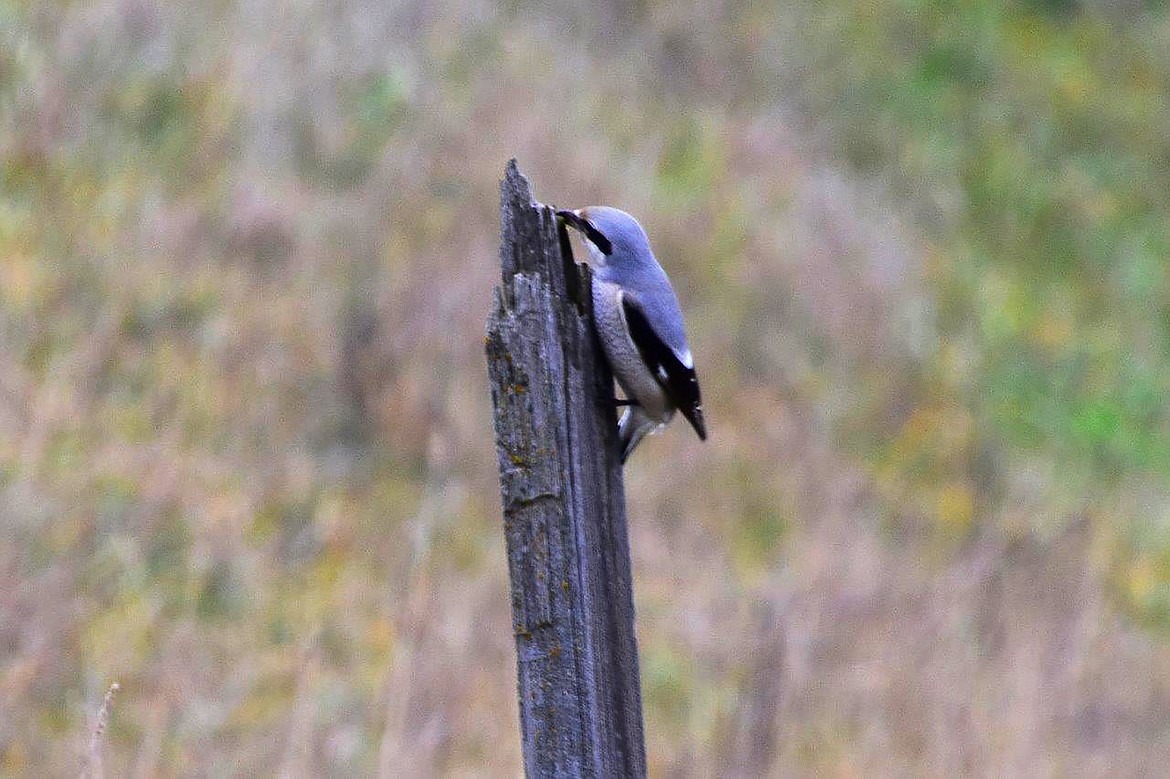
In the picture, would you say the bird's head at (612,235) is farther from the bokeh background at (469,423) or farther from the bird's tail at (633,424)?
the bokeh background at (469,423)

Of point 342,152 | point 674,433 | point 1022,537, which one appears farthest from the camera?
point 342,152

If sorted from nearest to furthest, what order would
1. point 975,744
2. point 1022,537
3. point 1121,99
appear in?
point 975,744, point 1022,537, point 1121,99

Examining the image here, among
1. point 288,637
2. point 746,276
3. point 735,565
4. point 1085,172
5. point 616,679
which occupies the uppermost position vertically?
point 1085,172

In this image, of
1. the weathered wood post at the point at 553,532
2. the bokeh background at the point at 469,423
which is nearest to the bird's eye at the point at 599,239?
the weathered wood post at the point at 553,532

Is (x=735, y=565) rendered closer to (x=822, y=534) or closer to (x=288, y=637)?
(x=822, y=534)

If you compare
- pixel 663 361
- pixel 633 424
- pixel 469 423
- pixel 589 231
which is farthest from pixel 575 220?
pixel 469 423

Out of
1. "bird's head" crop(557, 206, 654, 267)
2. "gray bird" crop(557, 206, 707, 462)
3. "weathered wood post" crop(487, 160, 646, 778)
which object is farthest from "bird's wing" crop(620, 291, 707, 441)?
"weathered wood post" crop(487, 160, 646, 778)

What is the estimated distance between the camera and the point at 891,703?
4895mm

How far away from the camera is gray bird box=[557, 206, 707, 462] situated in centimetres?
250

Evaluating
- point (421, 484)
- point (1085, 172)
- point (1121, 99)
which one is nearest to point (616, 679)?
point (421, 484)

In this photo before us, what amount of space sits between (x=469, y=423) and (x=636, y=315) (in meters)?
3.76

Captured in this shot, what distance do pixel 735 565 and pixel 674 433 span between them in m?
0.86

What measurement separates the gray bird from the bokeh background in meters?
0.66

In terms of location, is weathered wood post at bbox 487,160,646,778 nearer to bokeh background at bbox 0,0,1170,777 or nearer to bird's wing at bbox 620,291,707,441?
bird's wing at bbox 620,291,707,441
